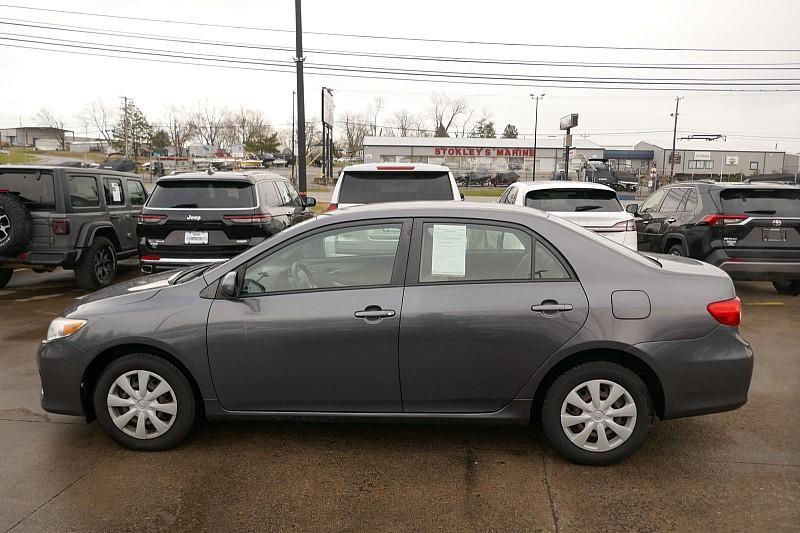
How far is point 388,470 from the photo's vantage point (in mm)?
3555

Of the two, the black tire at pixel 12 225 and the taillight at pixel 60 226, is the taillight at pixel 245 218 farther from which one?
the black tire at pixel 12 225

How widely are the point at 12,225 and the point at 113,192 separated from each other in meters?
2.05

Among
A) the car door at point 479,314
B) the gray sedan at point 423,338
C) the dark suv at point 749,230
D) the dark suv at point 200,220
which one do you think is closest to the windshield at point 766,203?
the dark suv at point 749,230

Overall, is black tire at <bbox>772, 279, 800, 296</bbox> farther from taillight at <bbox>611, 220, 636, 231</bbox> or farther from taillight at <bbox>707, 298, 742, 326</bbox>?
taillight at <bbox>707, 298, 742, 326</bbox>

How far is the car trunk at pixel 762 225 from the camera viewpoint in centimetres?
774

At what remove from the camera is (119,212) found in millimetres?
9664

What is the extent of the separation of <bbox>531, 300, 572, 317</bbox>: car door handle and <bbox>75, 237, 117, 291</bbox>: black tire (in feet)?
24.5

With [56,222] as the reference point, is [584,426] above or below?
below

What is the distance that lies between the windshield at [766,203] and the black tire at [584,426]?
553 cm

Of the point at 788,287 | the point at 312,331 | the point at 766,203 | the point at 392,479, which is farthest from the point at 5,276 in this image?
the point at 788,287

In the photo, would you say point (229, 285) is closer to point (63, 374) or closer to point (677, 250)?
point (63, 374)

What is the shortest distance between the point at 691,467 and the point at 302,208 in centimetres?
767

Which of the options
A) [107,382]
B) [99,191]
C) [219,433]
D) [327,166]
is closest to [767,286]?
[219,433]

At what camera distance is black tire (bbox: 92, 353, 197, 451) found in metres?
3.65
